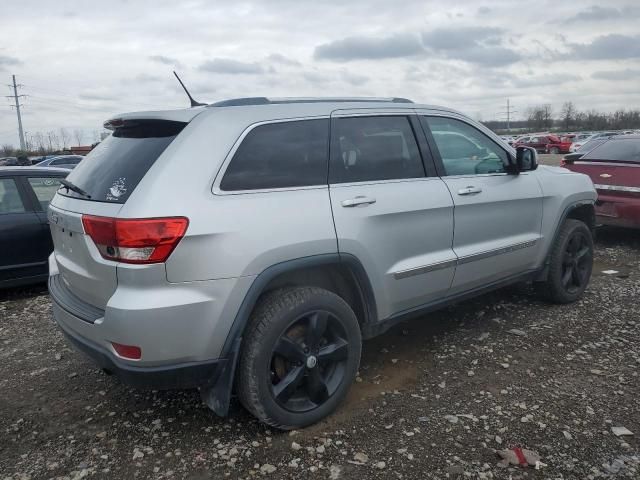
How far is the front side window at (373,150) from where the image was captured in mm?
3386

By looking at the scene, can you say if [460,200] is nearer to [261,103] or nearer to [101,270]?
[261,103]

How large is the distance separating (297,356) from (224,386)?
43 cm

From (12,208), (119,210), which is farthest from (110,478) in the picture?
(12,208)

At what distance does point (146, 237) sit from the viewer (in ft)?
8.53

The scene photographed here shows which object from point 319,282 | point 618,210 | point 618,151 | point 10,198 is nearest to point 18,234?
point 10,198

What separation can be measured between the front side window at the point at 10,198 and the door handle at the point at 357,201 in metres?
4.15

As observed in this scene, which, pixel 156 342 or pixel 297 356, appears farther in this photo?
pixel 297 356

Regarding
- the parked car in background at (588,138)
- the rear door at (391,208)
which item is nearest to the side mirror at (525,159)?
the rear door at (391,208)

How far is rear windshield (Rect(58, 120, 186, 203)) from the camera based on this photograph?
2859 mm

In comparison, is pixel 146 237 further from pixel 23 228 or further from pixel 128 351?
pixel 23 228

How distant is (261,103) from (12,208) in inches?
152

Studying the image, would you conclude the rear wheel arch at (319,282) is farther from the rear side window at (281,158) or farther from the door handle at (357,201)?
the rear side window at (281,158)

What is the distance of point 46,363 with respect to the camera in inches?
166

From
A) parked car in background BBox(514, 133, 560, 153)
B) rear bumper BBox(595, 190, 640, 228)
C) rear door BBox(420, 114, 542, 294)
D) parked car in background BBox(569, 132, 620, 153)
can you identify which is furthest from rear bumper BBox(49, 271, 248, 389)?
parked car in background BBox(514, 133, 560, 153)
